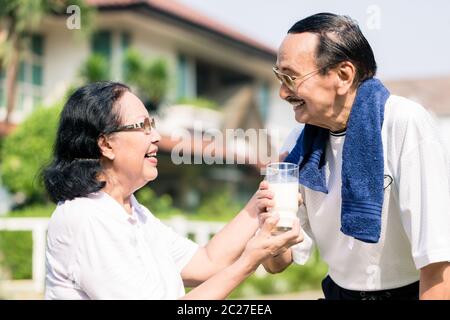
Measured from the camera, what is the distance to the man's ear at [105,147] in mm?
3121

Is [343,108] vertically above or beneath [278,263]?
above

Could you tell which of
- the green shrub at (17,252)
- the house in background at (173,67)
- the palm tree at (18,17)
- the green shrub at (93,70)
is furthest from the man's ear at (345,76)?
the house in background at (173,67)

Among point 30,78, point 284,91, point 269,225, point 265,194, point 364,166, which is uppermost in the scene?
point 30,78

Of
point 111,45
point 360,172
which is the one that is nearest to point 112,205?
point 360,172

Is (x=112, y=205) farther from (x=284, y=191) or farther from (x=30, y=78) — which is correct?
(x=30, y=78)

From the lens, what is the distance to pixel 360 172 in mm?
2914

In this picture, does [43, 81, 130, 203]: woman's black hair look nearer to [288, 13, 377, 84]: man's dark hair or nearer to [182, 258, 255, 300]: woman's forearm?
[182, 258, 255, 300]: woman's forearm

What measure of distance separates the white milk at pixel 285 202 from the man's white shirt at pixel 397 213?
0.25 meters

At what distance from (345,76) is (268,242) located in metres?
0.81

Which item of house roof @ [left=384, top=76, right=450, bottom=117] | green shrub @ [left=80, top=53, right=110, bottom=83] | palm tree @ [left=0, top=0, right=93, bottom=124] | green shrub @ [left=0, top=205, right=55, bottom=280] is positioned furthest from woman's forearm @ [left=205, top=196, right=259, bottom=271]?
house roof @ [left=384, top=76, right=450, bottom=117]

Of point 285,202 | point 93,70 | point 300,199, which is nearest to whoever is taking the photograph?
point 285,202

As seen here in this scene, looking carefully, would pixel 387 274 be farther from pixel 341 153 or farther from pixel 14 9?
pixel 14 9

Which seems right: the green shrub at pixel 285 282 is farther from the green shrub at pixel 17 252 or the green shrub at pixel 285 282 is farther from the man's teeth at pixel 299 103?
the man's teeth at pixel 299 103
